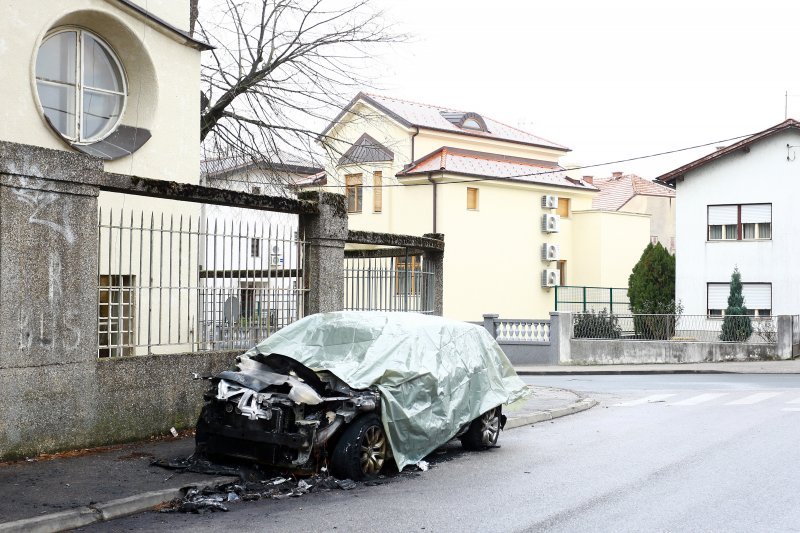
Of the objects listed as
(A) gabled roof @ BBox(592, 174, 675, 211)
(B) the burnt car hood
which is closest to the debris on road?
(B) the burnt car hood

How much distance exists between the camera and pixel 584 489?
8.98 meters

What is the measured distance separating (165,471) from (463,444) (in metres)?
3.93

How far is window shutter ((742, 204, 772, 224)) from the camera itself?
35438mm

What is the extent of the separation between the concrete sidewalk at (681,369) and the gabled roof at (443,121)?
54.3ft

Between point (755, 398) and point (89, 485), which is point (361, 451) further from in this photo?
point (755, 398)

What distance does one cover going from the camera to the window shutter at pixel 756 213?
116 ft

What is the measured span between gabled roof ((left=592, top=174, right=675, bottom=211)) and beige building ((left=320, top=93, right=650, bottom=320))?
9.18m

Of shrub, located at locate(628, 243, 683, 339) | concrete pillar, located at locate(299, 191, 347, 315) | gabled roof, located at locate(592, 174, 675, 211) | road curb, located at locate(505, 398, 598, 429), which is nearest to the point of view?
concrete pillar, located at locate(299, 191, 347, 315)

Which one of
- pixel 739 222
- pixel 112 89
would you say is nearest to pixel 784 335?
pixel 739 222

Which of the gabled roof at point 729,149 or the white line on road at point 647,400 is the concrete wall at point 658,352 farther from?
the white line on road at point 647,400

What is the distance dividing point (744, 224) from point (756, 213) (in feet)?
1.96

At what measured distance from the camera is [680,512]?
313 inches

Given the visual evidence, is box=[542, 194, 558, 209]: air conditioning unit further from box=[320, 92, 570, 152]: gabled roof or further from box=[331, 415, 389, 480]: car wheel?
box=[331, 415, 389, 480]: car wheel

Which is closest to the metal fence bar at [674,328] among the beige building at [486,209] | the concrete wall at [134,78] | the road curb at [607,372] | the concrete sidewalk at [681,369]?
the concrete sidewalk at [681,369]
